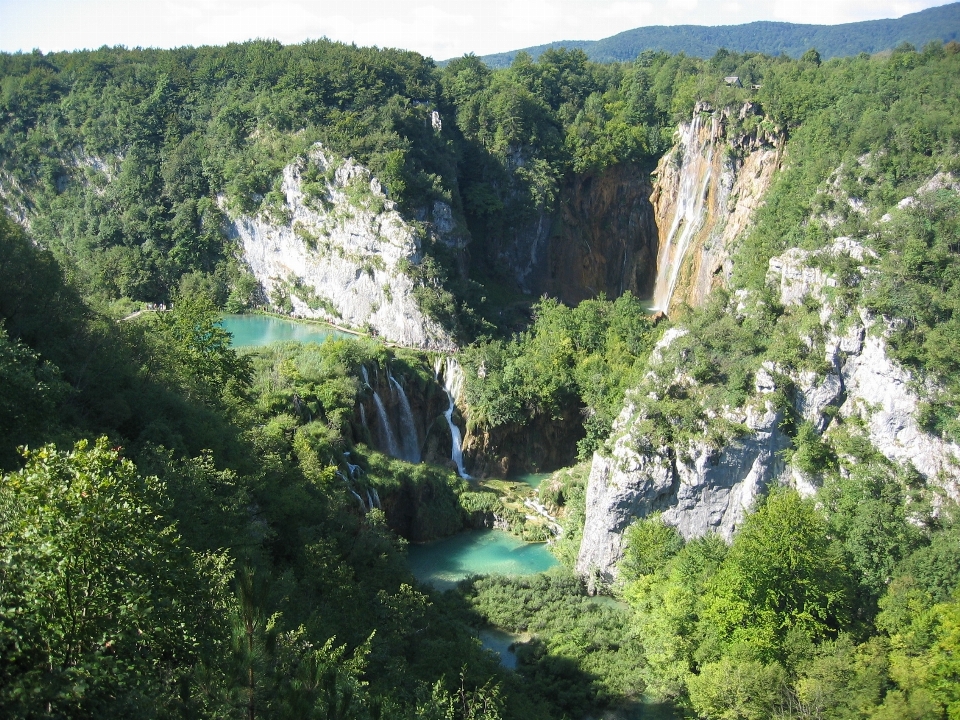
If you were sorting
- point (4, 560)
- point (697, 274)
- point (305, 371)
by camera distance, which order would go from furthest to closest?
point (697, 274), point (305, 371), point (4, 560)

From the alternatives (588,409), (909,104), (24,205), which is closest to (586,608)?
(588,409)

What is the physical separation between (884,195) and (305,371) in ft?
88.3

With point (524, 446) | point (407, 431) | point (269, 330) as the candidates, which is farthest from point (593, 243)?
point (407, 431)

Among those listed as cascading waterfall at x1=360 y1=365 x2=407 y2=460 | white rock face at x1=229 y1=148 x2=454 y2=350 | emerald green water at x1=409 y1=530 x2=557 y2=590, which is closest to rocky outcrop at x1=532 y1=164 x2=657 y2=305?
white rock face at x1=229 y1=148 x2=454 y2=350

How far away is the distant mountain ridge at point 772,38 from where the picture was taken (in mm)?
111156

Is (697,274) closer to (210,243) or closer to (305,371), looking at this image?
(305,371)

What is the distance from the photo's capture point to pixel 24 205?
62.0m

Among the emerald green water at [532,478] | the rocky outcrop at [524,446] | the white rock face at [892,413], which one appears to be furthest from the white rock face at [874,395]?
the emerald green water at [532,478]

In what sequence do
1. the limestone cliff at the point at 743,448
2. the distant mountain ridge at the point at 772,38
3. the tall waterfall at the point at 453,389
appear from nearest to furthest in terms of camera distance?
the limestone cliff at the point at 743,448
the tall waterfall at the point at 453,389
the distant mountain ridge at the point at 772,38

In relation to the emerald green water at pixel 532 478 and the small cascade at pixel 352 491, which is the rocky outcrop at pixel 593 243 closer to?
the emerald green water at pixel 532 478

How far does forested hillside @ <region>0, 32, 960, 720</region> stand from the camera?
1125 centimetres

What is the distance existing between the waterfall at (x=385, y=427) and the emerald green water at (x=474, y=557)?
21.2ft

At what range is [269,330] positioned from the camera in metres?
52.2

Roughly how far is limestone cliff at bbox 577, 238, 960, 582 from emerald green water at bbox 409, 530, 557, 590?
2.91 m
